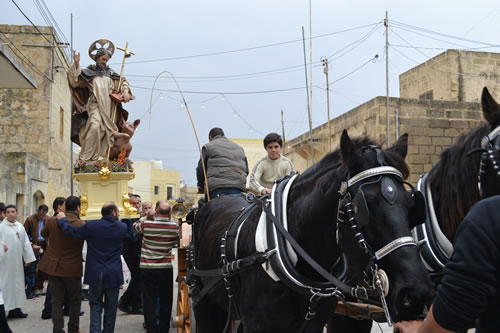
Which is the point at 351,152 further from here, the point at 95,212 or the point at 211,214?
the point at 95,212

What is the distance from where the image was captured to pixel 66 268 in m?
6.90

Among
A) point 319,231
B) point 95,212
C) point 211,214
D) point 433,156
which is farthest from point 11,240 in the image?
point 433,156

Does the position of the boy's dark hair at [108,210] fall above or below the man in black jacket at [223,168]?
below

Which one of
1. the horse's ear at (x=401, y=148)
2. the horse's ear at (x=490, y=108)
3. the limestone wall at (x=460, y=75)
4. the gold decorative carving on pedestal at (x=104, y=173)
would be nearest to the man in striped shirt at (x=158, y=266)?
the gold decorative carving on pedestal at (x=104, y=173)

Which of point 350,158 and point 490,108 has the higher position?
point 490,108

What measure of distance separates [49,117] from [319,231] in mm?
18481

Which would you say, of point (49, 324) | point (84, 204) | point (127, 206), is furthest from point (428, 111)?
point (49, 324)

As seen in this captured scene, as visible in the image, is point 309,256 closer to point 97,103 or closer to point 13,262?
point 97,103

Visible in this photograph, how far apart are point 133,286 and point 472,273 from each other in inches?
291

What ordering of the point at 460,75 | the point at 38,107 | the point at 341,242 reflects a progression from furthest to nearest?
the point at 38,107, the point at 460,75, the point at 341,242

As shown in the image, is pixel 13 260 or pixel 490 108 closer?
pixel 490 108

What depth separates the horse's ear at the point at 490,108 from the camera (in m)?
3.17

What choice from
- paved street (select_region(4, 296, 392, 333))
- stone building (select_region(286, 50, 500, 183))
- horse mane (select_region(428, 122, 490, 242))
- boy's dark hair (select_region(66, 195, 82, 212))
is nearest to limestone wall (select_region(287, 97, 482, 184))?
stone building (select_region(286, 50, 500, 183))

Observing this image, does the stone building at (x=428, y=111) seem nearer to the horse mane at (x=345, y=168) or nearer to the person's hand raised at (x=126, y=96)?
the person's hand raised at (x=126, y=96)
